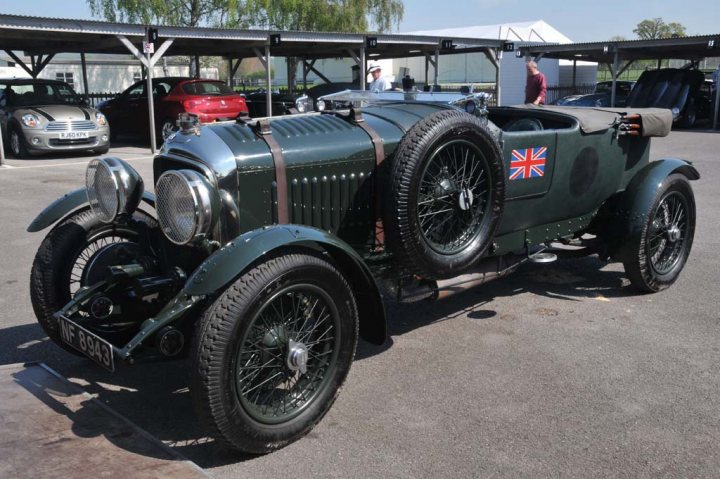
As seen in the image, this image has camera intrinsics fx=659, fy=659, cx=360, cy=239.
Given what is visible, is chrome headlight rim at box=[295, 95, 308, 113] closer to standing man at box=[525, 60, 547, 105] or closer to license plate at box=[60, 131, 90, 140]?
standing man at box=[525, 60, 547, 105]

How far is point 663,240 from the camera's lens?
5289mm

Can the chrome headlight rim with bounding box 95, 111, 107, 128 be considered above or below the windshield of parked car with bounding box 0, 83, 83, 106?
below

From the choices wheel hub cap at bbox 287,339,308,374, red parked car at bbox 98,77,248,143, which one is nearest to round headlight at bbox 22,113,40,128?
red parked car at bbox 98,77,248,143

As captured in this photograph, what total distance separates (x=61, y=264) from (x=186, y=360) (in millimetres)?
894

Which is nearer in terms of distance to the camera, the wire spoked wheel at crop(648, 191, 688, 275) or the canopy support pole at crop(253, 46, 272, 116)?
the wire spoked wheel at crop(648, 191, 688, 275)

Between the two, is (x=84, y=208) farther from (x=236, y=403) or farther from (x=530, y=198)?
(x=530, y=198)

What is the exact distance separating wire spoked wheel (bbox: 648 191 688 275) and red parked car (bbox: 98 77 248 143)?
11.0 m

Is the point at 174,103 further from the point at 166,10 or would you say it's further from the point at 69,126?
the point at 166,10

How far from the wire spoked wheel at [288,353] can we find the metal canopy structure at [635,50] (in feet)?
65.9

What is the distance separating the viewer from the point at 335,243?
10.4ft

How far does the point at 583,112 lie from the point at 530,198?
1071 millimetres

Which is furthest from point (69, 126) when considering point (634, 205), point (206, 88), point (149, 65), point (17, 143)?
point (634, 205)

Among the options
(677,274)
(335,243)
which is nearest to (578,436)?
(335,243)

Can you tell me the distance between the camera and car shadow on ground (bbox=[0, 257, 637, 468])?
312cm
